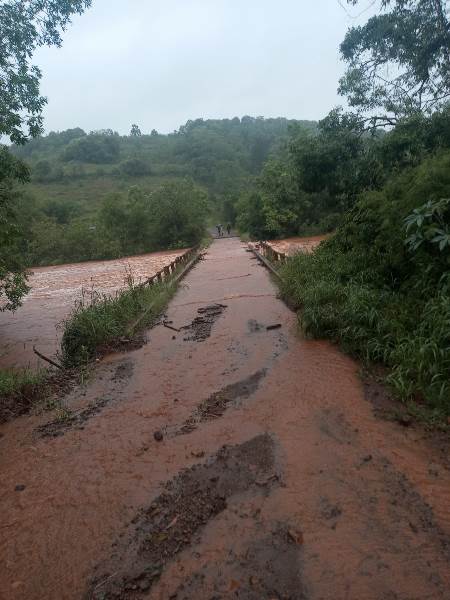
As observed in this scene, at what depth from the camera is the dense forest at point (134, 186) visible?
119 feet

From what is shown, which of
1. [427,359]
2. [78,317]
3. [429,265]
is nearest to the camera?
[427,359]

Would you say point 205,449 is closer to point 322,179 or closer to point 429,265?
point 429,265

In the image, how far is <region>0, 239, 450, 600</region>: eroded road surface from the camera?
2.74m

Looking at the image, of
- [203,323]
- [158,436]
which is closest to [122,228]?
[203,323]

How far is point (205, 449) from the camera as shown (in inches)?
168

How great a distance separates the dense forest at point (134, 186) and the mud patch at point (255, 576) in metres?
8.92

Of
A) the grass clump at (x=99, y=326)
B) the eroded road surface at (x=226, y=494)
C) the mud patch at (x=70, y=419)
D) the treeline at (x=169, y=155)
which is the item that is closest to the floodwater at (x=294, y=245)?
the grass clump at (x=99, y=326)

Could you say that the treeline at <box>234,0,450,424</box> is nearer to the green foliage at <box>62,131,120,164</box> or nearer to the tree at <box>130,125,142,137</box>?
the green foliage at <box>62,131,120,164</box>

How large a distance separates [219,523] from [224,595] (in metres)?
0.62

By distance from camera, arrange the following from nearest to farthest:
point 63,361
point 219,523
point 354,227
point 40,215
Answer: point 219,523 < point 63,361 < point 354,227 < point 40,215

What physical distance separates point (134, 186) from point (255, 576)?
136 feet

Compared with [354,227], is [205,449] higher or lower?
lower

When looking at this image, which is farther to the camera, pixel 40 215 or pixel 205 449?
pixel 40 215

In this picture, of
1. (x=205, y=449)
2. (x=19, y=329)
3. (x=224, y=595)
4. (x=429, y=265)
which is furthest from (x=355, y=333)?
(x=19, y=329)
